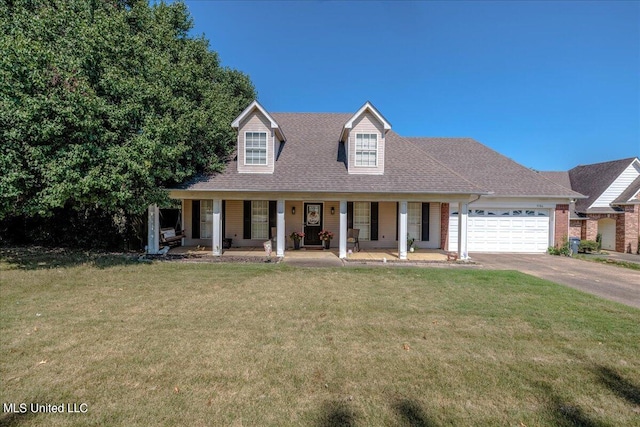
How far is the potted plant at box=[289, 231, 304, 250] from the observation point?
47.5 feet

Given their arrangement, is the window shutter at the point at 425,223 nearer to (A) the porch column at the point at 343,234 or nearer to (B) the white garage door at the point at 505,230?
(B) the white garage door at the point at 505,230

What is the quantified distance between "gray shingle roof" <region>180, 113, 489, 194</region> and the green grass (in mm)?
5453

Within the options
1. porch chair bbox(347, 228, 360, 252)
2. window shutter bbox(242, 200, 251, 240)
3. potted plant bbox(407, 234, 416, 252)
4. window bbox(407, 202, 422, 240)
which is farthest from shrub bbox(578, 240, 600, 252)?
window shutter bbox(242, 200, 251, 240)

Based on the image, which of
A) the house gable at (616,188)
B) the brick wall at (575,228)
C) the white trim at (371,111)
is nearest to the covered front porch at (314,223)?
the white trim at (371,111)

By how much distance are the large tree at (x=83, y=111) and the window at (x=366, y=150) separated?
6.84 metres

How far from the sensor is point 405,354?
444 cm

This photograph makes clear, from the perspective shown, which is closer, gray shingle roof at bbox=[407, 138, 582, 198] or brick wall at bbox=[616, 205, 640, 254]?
gray shingle roof at bbox=[407, 138, 582, 198]

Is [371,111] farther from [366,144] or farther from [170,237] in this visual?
[170,237]

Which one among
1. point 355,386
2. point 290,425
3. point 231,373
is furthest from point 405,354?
point 231,373

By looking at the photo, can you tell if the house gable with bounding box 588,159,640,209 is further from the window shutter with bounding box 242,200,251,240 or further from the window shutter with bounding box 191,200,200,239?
the window shutter with bounding box 191,200,200,239

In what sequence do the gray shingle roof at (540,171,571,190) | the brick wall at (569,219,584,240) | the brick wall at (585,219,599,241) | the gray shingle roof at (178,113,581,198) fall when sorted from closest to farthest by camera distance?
the gray shingle roof at (178,113,581,198)
the brick wall at (585,219,599,241)
the brick wall at (569,219,584,240)
the gray shingle roof at (540,171,571,190)

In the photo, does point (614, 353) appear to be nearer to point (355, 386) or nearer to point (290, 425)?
point (355, 386)

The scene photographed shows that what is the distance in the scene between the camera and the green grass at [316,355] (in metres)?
3.19

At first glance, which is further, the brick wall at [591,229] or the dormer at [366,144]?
the brick wall at [591,229]
